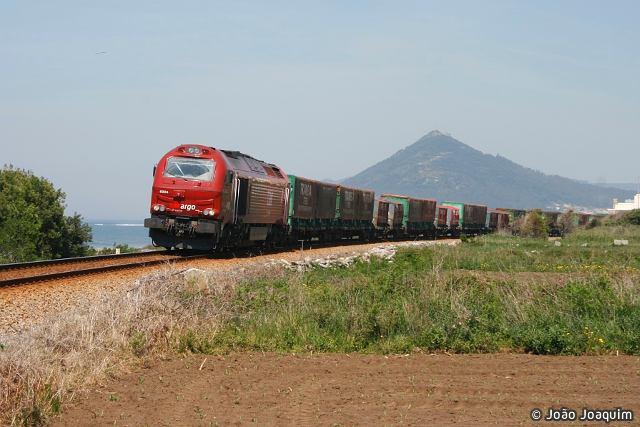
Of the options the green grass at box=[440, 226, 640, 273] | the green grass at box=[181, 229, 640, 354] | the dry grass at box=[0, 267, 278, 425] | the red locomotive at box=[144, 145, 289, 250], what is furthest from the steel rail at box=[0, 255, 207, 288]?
the green grass at box=[440, 226, 640, 273]

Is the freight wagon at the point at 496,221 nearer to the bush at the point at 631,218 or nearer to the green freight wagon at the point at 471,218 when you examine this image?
the green freight wagon at the point at 471,218

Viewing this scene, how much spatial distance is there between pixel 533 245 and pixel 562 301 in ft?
86.8

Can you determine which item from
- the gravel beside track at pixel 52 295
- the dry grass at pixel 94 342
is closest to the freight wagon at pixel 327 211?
the gravel beside track at pixel 52 295

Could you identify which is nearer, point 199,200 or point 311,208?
point 199,200

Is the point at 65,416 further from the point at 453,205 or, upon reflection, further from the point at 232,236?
the point at 453,205

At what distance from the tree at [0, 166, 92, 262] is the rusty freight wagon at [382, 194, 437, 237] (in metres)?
20.9

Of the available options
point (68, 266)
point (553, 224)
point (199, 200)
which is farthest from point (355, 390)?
point (553, 224)

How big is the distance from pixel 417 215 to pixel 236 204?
3398 centimetres

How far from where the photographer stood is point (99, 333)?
11.3 m

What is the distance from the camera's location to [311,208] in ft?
130

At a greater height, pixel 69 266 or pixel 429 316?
pixel 429 316

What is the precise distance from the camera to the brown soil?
8.57 m

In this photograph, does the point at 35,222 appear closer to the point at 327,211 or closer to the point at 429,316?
the point at 327,211

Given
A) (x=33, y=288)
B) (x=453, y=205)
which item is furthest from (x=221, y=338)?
(x=453, y=205)
